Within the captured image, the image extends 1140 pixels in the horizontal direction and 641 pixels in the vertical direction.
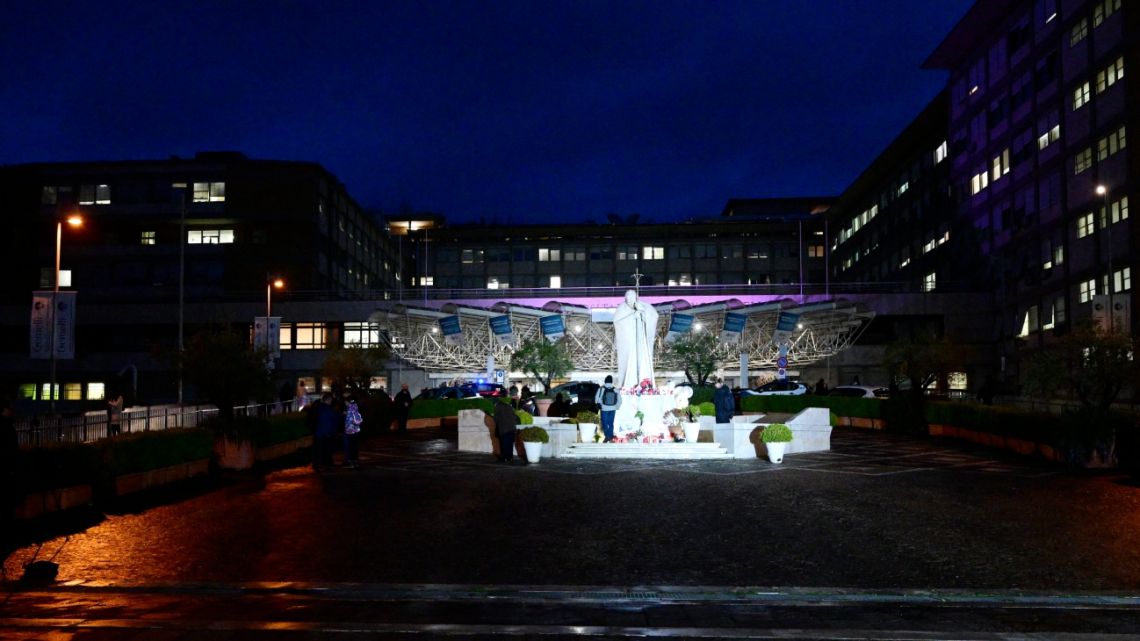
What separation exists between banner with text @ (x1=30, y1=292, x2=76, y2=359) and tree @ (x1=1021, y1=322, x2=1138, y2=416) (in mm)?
29422

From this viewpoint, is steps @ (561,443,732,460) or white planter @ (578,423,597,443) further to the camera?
white planter @ (578,423,597,443)

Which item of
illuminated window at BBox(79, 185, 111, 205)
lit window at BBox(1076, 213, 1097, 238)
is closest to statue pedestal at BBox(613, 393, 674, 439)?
lit window at BBox(1076, 213, 1097, 238)

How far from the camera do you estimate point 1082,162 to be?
1939 inches

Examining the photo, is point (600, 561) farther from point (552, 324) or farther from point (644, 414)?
point (552, 324)

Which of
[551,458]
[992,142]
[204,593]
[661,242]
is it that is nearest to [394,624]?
[204,593]

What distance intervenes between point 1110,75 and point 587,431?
130 feet

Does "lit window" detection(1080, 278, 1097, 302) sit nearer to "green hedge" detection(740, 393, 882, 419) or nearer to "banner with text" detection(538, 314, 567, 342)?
"green hedge" detection(740, 393, 882, 419)

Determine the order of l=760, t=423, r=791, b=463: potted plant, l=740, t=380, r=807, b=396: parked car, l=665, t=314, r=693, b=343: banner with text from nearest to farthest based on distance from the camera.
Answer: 1. l=760, t=423, r=791, b=463: potted plant
2. l=665, t=314, r=693, b=343: banner with text
3. l=740, t=380, r=807, b=396: parked car

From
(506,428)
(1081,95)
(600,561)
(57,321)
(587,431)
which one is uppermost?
(1081,95)

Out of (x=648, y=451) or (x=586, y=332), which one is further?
(x=586, y=332)

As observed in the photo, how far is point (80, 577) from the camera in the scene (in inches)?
354

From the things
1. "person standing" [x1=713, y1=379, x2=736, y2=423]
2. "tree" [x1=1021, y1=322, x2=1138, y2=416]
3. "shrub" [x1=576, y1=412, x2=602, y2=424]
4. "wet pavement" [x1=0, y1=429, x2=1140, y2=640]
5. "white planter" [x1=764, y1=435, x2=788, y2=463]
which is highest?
"tree" [x1=1021, y1=322, x2=1138, y2=416]

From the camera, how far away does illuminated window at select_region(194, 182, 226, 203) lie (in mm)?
72688

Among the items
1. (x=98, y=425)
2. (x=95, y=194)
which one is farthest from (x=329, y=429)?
(x=95, y=194)
